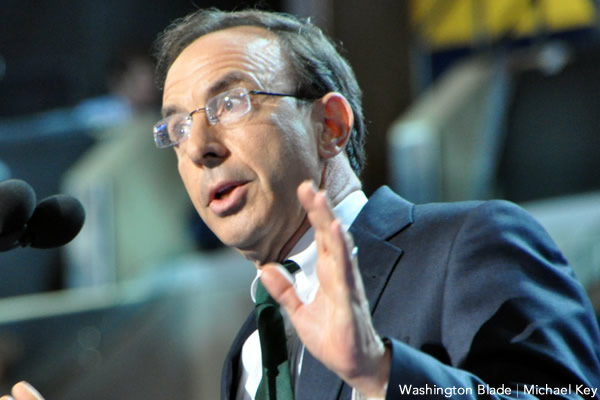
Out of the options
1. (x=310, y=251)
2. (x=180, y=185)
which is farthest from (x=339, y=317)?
(x=180, y=185)

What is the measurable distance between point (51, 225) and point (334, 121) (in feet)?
2.25

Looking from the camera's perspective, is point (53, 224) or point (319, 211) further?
point (53, 224)

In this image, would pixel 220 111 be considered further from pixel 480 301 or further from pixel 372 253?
pixel 480 301

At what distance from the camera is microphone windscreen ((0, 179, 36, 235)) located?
1638 mm

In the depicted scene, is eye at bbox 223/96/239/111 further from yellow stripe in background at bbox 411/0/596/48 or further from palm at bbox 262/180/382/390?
yellow stripe in background at bbox 411/0/596/48

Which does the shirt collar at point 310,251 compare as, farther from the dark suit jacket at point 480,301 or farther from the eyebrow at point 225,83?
the eyebrow at point 225,83

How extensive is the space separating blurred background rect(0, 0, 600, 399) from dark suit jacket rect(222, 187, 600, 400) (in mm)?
3051

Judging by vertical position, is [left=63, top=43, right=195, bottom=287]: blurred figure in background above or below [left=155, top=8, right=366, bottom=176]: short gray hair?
below

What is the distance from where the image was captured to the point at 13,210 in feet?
5.42

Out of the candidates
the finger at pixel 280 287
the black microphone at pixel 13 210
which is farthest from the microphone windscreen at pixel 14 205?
the finger at pixel 280 287

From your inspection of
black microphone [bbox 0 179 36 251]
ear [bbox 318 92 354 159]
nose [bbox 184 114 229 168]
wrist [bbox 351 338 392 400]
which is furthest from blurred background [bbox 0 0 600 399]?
wrist [bbox 351 338 392 400]

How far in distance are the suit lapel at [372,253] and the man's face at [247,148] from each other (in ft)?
0.48

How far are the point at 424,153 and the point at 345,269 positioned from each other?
4.66m

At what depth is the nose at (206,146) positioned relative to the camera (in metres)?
1.88
